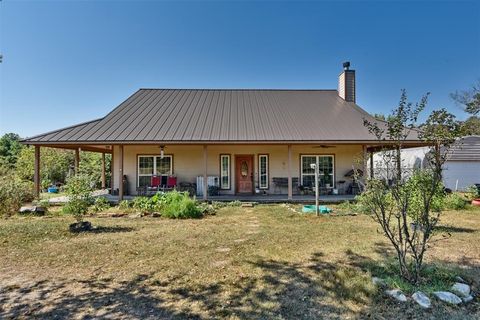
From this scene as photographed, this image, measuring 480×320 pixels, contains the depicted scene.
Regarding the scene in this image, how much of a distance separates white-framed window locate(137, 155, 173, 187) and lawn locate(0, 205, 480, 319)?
20.4ft

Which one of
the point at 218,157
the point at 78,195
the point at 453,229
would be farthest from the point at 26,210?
the point at 453,229

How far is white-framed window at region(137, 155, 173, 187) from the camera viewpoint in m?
13.5

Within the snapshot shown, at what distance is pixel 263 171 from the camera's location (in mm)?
13742

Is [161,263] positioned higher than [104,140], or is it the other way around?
[104,140]

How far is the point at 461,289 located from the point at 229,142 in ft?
28.1

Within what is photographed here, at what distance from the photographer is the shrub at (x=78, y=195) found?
6.86 metres

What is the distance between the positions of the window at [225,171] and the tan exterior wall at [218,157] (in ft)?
0.50

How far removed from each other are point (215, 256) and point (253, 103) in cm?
1213

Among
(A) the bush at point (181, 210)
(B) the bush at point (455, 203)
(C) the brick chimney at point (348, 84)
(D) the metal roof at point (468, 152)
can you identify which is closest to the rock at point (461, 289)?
(A) the bush at point (181, 210)

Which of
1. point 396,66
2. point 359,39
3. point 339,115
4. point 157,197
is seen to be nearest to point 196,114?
point 157,197

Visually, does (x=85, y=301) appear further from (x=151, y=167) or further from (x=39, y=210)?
(x=151, y=167)

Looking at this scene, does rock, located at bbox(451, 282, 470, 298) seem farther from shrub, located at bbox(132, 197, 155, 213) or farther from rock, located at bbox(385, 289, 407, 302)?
shrub, located at bbox(132, 197, 155, 213)

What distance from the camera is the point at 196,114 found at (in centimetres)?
1412

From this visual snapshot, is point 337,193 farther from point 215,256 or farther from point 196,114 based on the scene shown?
point 215,256
